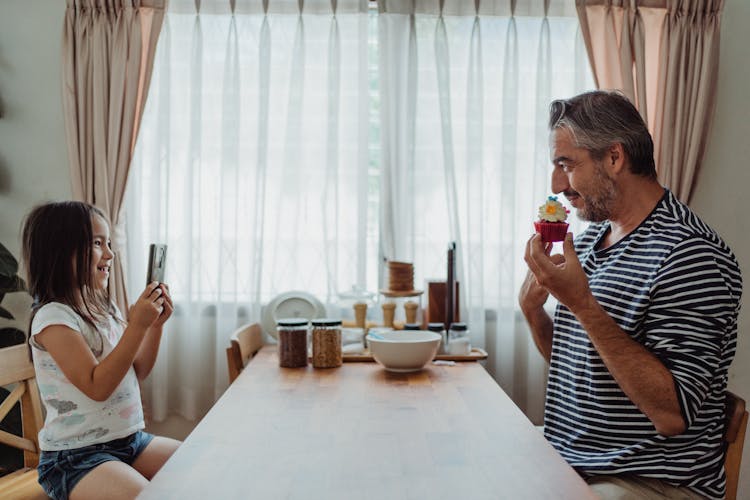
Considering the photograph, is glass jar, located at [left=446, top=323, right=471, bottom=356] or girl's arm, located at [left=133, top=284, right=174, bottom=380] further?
glass jar, located at [left=446, top=323, right=471, bottom=356]

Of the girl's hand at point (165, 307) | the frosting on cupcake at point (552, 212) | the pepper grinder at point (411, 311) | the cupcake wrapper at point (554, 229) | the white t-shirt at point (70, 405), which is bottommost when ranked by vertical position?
the white t-shirt at point (70, 405)

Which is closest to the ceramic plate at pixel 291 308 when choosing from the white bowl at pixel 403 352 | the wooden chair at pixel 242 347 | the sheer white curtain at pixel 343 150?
the wooden chair at pixel 242 347

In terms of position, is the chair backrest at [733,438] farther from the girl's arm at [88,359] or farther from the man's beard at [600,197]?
the girl's arm at [88,359]

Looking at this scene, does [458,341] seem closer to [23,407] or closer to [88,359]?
[88,359]

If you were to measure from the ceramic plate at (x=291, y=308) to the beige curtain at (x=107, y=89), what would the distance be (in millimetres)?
690

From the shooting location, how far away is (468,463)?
1.46 metres

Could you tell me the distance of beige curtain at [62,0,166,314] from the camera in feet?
9.88

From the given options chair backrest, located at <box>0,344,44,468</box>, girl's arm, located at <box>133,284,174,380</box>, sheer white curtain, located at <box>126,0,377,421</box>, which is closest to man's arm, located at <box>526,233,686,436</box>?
girl's arm, located at <box>133,284,174,380</box>

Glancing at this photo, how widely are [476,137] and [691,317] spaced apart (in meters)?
1.68

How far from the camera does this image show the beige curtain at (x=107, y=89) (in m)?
3.01

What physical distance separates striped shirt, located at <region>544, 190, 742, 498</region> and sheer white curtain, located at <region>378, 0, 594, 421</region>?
1.22 meters

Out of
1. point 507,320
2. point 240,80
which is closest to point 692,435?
point 507,320

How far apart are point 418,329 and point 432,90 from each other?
1.16 meters

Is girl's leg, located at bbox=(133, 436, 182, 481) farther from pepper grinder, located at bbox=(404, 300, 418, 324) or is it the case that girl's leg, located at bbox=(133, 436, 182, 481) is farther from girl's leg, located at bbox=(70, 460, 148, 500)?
pepper grinder, located at bbox=(404, 300, 418, 324)
